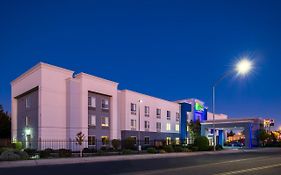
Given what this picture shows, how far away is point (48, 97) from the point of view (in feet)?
156

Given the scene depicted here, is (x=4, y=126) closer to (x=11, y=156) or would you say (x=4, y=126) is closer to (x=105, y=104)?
(x=105, y=104)

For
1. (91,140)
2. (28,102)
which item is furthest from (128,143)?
(28,102)

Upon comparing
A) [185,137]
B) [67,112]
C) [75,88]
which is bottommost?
[185,137]

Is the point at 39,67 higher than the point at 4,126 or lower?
higher

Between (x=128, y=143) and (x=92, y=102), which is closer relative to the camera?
(x=92, y=102)

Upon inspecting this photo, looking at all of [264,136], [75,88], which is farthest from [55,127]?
[264,136]

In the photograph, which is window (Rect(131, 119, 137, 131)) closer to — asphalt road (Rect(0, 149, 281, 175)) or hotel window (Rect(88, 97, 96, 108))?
hotel window (Rect(88, 97, 96, 108))

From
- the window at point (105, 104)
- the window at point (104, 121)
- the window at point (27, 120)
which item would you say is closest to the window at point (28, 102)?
the window at point (27, 120)

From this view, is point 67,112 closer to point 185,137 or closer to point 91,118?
point 91,118

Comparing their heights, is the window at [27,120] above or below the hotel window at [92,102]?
below

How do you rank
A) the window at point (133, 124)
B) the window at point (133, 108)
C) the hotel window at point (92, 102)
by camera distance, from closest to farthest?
the hotel window at point (92, 102) < the window at point (133, 124) < the window at point (133, 108)

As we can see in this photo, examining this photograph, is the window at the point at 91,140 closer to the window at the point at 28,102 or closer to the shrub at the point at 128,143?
the shrub at the point at 128,143

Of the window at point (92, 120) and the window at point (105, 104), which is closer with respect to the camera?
the window at point (92, 120)

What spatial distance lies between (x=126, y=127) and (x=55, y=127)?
15.5 meters
